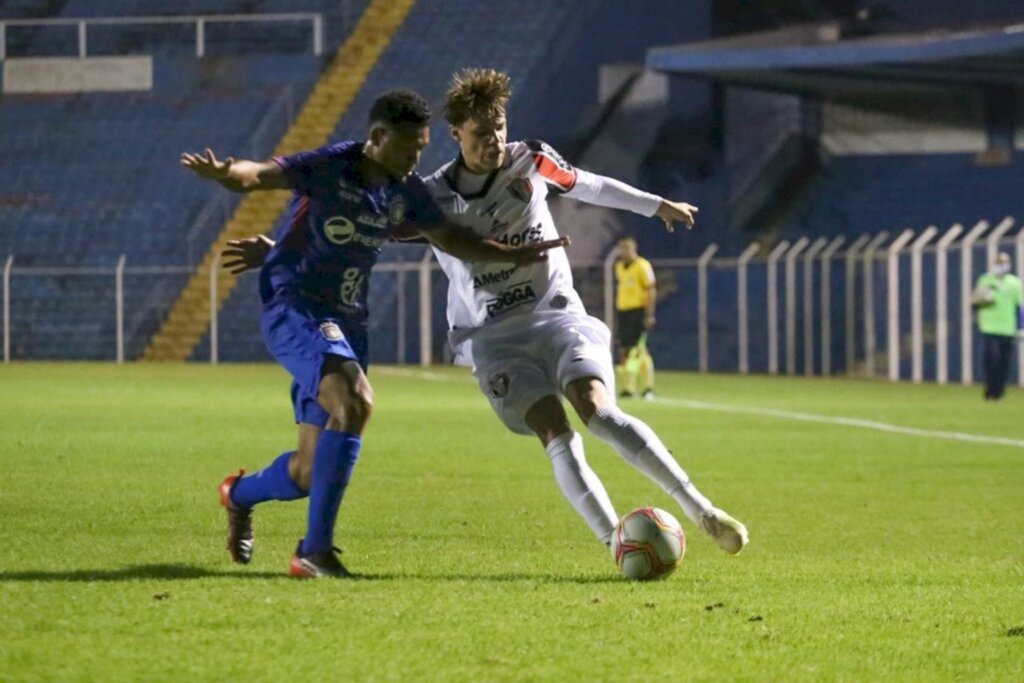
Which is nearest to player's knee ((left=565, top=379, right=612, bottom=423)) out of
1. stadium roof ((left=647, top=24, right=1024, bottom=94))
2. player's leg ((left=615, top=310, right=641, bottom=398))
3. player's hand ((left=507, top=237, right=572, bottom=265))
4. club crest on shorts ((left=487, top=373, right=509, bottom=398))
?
club crest on shorts ((left=487, top=373, right=509, bottom=398))

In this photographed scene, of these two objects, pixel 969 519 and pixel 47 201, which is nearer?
pixel 969 519

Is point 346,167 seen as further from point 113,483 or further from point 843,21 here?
point 843,21

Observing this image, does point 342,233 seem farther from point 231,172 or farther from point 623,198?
point 623,198

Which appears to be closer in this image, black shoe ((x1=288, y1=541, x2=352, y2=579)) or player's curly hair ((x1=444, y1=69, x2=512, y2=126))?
black shoe ((x1=288, y1=541, x2=352, y2=579))

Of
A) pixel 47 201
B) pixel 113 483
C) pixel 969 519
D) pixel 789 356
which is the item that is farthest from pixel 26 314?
pixel 969 519

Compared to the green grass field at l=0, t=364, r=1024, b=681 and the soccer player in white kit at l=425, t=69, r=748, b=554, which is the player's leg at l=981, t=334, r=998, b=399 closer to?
the green grass field at l=0, t=364, r=1024, b=681

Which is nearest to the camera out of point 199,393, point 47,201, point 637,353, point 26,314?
point 199,393

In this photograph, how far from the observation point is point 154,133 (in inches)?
1757

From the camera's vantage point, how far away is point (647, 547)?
805 cm

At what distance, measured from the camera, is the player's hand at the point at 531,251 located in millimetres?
8664

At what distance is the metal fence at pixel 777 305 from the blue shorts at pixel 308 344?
78.5 feet

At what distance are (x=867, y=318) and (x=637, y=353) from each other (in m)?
7.88

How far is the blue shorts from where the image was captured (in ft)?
26.6

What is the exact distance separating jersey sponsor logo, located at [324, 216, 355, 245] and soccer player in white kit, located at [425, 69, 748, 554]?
635mm
